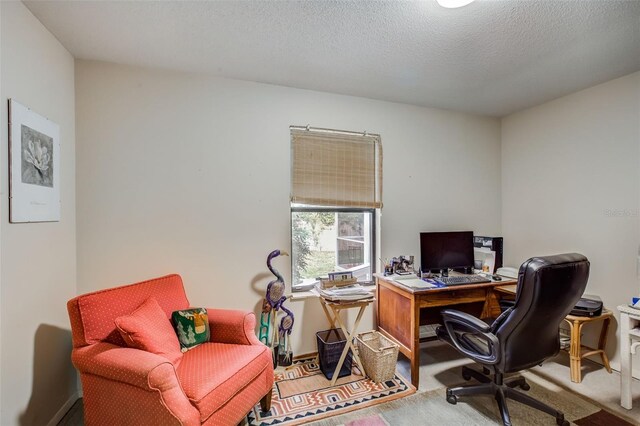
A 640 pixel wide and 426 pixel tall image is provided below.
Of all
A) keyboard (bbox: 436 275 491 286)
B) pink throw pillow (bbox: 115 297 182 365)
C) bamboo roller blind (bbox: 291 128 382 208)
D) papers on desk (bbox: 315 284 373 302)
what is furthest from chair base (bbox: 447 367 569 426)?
pink throw pillow (bbox: 115 297 182 365)

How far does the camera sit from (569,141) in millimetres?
2900

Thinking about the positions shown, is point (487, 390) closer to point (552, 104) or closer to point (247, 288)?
point (247, 288)

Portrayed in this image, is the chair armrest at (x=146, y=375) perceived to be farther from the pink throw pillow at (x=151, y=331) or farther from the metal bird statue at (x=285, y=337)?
the metal bird statue at (x=285, y=337)

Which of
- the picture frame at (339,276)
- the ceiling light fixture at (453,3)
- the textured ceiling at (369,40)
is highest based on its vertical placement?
the textured ceiling at (369,40)

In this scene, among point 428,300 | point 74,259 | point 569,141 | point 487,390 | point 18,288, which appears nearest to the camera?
point 18,288

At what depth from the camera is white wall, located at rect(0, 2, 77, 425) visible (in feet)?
5.05

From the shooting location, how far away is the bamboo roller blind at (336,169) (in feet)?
9.09

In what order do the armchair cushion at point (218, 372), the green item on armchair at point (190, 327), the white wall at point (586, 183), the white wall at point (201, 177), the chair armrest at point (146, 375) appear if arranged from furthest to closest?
the white wall at point (586, 183) < the white wall at point (201, 177) < the green item on armchair at point (190, 327) < the armchair cushion at point (218, 372) < the chair armrest at point (146, 375)

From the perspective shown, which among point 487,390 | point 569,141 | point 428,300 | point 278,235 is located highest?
point 569,141

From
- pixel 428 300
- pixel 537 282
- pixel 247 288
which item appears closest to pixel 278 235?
pixel 247 288

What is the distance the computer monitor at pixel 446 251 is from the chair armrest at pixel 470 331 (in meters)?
0.73

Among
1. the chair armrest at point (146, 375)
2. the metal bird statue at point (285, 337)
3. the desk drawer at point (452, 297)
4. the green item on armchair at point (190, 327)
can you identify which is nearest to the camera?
the chair armrest at point (146, 375)

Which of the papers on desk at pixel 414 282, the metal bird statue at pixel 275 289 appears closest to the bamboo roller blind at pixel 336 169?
the metal bird statue at pixel 275 289

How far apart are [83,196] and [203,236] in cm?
91
